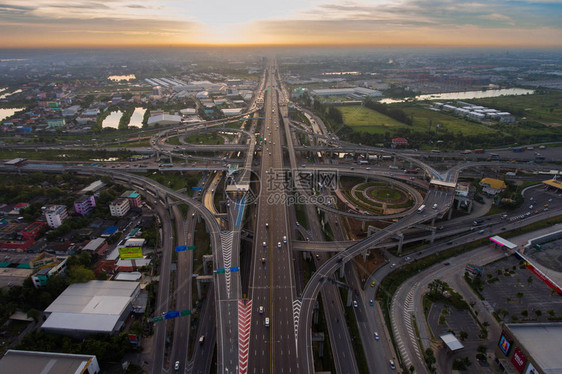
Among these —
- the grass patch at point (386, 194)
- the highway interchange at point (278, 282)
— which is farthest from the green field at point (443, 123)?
the grass patch at point (386, 194)

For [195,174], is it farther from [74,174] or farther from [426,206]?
[426,206]

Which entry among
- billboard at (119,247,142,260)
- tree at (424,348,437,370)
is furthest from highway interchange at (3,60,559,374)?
billboard at (119,247,142,260)

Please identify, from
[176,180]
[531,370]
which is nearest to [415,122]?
[176,180]

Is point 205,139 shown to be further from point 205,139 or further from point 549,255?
point 549,255

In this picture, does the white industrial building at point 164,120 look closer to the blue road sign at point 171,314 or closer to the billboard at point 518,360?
the blue road sign at point 171,314

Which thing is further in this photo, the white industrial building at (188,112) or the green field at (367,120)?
the white industrial building at (188,112)
